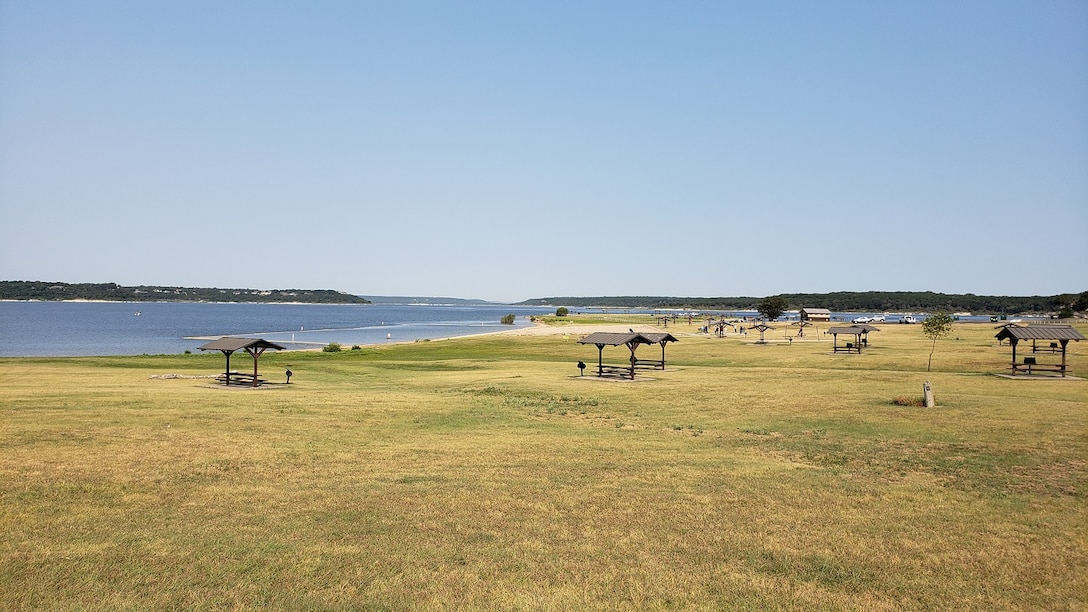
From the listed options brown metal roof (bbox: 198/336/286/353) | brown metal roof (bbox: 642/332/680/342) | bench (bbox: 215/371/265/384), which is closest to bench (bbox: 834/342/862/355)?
brown metal roof (bbox: 642/332/680/342)

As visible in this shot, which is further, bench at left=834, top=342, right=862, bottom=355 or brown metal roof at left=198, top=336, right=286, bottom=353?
bench at left=834, top=342, right=862, bottom=355

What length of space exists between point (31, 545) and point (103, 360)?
181ft

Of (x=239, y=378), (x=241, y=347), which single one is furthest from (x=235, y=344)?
(x=239, y=378)

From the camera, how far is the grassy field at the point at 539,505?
10367 mm

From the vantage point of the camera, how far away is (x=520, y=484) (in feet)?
54.0

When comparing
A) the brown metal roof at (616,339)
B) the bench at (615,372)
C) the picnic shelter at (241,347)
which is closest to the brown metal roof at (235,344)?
the picnic shelter at (241,347)

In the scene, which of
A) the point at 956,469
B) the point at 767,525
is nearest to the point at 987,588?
the point at 767,525

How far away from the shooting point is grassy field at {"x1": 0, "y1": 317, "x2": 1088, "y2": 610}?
1037cm

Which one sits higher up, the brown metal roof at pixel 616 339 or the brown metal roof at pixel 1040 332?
the brown metal roof at pixel 1040 332

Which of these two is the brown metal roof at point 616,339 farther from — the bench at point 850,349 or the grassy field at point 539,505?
the bench at point 850,349

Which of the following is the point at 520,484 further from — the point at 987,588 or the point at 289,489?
the point at 987,588

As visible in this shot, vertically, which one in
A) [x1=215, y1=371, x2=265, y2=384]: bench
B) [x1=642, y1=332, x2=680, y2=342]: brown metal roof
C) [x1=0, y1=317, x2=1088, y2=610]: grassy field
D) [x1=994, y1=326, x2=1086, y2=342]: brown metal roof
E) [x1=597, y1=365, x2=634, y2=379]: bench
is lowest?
[x1=597, y1=365, x2=634, y2=379]: bench

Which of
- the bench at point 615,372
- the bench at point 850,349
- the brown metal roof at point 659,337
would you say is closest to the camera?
the bench at point 615,372

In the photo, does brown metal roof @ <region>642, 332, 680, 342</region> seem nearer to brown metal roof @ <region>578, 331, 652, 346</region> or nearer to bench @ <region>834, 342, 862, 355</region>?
brown metal roof @ <region>578, 331, 652, 346</region>
